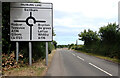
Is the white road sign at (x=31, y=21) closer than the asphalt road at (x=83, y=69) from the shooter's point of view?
No

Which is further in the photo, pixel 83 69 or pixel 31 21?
pixel 83 69

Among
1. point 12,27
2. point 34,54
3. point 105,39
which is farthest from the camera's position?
point 105,39

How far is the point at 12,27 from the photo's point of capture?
25.5 feet

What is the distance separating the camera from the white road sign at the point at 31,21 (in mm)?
7844

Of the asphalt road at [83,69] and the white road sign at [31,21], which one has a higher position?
the white road sign at [31,21]

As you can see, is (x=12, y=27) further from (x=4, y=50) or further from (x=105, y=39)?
(x=105, y=39)

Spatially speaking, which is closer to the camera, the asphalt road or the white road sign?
the asphalt road

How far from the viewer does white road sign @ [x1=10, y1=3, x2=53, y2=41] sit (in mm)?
7844

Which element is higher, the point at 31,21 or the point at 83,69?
the point at 31,21

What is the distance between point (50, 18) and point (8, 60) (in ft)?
13.7

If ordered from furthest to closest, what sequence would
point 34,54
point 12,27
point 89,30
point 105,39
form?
point 89,30 → point 105,39 → point 34,54 → point 12,27

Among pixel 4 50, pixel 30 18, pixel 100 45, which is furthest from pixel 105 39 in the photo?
pixel 4 50

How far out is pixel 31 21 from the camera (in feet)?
26.7

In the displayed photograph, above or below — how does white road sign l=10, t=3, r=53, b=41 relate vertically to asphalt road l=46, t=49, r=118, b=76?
above
